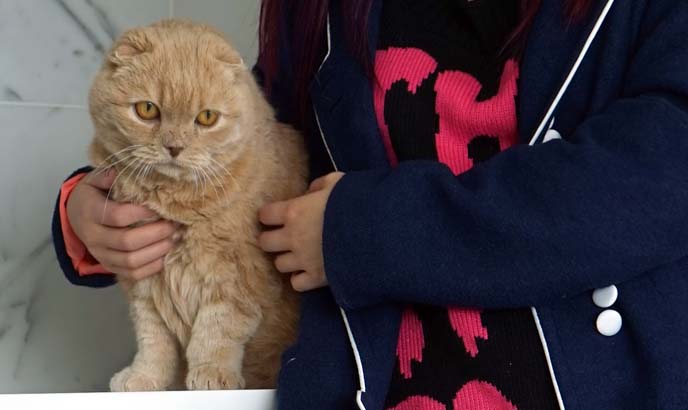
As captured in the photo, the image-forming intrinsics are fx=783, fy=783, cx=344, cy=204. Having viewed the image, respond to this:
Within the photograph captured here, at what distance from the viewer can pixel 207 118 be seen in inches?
37.2

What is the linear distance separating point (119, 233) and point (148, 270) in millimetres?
58

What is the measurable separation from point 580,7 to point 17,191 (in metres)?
1.10

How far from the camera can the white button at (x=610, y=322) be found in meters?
0.72

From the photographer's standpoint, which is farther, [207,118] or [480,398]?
[207,118]

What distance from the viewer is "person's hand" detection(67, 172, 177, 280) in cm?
96

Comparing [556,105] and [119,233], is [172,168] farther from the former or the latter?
[556,105]

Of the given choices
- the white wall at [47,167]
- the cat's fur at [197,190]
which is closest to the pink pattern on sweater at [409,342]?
the cat's fur at [197,190]

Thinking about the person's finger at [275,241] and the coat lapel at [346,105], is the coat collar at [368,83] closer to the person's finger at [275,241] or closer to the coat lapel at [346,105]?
the coat lapel at [346,105]

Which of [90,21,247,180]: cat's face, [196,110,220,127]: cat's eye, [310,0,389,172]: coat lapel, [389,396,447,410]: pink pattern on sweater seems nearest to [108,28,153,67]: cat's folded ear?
[90,21,247,180]: cat's face

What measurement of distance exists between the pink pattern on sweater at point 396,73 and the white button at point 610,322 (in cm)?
29

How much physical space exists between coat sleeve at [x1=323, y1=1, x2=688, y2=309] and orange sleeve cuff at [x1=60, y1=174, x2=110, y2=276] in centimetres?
47

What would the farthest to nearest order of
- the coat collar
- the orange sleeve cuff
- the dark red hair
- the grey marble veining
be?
the grey marble veining
the orange sleeve cuff
the dark red hair
the coat collar

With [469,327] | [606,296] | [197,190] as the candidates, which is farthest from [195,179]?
[606,296]

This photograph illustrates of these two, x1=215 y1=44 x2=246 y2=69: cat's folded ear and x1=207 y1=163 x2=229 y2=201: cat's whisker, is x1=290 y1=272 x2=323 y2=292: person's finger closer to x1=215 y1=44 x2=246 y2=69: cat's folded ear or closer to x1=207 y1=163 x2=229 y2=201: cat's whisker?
x1=207 y1=163 x2=229 y2=201: cat's whisker
